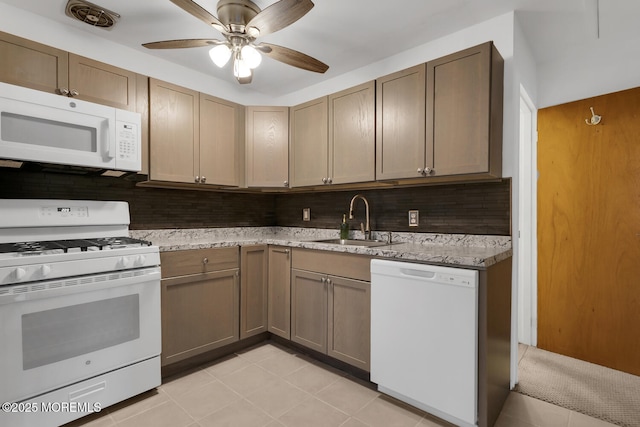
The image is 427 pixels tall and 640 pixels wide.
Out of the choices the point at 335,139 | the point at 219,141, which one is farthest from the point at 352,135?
the point at 219,141

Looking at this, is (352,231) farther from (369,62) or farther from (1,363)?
(1,363)

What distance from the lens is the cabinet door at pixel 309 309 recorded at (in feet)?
7.50

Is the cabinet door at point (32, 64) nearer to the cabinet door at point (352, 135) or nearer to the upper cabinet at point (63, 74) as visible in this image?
the upper cabinet at point (63, 74)

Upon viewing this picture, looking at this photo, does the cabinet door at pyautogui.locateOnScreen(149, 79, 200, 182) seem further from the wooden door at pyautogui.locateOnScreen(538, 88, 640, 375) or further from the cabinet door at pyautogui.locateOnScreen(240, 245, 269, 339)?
the wooden door at pyautogui.locateOnScreen(538, 88, 640, 375)

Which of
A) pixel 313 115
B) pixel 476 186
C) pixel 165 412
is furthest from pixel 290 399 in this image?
pixel 313 115

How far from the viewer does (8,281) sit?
1477 mm

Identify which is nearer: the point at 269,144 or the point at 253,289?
the point at 253,289

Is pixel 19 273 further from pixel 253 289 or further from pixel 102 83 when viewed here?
pixel 253 289

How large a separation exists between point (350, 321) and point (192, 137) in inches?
72.8

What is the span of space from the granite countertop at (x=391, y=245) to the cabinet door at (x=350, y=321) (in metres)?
0.25

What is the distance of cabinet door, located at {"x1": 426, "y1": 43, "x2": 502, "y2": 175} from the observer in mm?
1797

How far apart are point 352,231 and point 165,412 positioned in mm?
1832

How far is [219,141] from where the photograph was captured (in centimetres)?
270

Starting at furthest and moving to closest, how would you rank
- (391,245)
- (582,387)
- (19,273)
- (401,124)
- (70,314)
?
(391,245) → (401,124) → (582,387) → (70,314) → (19,273)
